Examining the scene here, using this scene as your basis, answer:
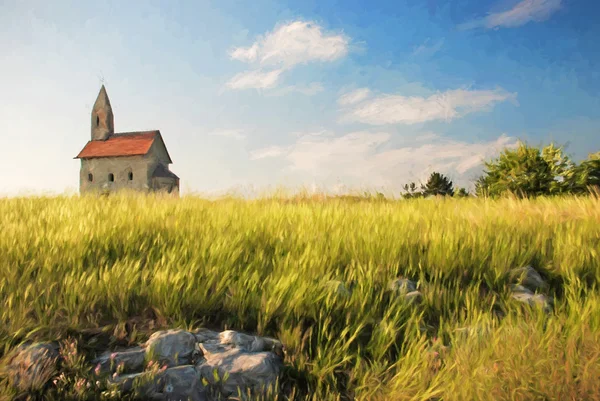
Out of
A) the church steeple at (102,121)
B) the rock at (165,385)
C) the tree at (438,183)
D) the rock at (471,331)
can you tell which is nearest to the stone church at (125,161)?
the church steeple at (102,121)

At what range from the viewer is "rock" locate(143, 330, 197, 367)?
280 cm

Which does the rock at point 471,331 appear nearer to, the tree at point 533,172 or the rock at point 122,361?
the rock at point 122,361

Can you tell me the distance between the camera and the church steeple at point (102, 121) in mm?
48750

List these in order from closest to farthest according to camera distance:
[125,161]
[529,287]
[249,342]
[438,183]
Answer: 1. [249,342]
2. [529,287]
3. [438,183]
4. [125,161]

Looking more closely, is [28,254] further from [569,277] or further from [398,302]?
[569,277]

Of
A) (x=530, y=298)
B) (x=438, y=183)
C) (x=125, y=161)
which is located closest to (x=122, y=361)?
(x=530, y=298)

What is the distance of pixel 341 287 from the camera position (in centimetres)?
360

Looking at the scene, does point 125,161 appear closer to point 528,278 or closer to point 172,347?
point 528,278

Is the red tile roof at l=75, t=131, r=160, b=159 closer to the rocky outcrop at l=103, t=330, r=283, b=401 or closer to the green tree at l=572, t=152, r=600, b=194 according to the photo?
the green tree at l=572, t=152, r=600, b=194

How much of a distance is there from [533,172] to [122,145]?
41237 millimetres

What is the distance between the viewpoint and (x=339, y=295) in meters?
3.53

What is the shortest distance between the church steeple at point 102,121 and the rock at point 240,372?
50.1m

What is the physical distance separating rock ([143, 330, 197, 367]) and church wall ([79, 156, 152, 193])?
4398 cm

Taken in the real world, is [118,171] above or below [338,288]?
above
